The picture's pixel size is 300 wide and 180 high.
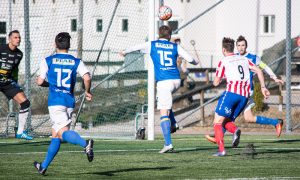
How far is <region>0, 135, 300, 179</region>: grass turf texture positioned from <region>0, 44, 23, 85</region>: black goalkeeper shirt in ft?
4.63

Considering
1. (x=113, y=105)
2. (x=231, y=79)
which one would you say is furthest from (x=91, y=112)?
(x=231, y=79)

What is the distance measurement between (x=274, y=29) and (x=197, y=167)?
89.3 feet

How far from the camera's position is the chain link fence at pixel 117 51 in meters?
23.3

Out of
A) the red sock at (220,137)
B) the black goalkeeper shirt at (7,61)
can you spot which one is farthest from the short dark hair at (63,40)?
the black goalkeeper shirt at (7,61)

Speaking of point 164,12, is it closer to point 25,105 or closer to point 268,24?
point 25,105

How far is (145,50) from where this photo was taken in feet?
50.8

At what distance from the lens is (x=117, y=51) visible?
2938 centimetres

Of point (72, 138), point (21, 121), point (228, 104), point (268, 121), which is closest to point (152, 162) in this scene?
point (228, 104)

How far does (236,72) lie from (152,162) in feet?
7.51

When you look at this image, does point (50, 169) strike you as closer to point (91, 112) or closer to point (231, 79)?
point (231, 79)

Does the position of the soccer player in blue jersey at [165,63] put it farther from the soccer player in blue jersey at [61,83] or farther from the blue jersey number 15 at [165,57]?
the soccer player in blue jersey at [61,83]

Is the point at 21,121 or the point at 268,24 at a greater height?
the point at 268,24

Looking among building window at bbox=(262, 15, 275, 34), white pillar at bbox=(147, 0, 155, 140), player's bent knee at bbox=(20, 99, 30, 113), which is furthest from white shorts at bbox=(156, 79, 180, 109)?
building window at bbox=(262, 15, 275, 34)

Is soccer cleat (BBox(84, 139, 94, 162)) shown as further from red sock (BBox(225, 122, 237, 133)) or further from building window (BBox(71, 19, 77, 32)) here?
building window (BBox(71, 19, 77, 32))
